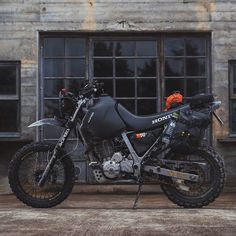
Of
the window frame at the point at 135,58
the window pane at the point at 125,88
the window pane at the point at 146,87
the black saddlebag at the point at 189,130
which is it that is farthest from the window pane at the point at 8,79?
the black saddlebag at the point at 189,130

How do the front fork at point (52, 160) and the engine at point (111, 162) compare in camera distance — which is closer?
the engine at point (111, 162)

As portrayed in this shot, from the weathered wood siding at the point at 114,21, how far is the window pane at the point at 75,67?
508mm

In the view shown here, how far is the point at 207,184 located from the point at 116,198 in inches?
104

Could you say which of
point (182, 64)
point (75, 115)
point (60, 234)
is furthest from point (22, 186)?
point (182, 64)

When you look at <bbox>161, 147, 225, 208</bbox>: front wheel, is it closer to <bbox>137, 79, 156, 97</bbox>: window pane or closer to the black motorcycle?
the black motorcycle

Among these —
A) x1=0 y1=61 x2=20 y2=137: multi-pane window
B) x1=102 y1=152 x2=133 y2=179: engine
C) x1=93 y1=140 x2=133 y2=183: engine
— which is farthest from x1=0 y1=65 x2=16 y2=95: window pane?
x1=102 y1=152 x2=133 y2=179: engine

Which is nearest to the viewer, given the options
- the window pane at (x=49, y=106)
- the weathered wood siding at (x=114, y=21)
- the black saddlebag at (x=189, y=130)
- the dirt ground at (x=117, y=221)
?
the dirt ground at (x=117, y=221)

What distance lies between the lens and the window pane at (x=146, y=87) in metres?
9.81

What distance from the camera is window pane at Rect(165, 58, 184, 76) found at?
387 inches

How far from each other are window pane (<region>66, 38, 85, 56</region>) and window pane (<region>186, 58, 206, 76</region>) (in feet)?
5.63

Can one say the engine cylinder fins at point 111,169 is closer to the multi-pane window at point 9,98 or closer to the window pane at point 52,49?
the multi-pane window at point 9,98

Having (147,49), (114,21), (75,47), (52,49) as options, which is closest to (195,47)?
(147,49)

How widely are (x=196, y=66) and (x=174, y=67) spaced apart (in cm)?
36

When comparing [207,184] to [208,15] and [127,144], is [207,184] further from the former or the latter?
[208,15]
